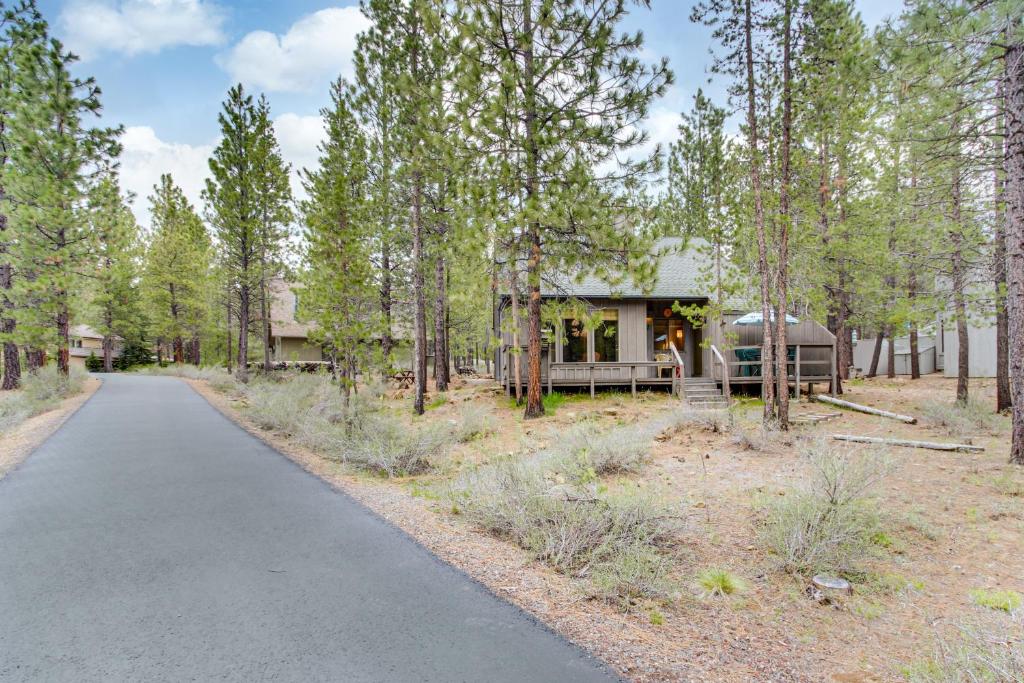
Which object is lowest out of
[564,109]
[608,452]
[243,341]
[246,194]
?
[608,452]

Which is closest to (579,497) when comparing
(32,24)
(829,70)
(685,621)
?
(685,621)

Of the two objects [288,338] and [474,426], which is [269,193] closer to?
[474,426]

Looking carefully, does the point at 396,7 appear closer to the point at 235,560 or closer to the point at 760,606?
the point at 235,560

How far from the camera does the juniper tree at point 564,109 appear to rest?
999 centimetres

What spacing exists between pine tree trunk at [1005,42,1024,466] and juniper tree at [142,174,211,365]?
106 feet

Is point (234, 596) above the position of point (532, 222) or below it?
below

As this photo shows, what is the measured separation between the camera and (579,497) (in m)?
5.01

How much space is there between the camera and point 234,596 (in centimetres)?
335

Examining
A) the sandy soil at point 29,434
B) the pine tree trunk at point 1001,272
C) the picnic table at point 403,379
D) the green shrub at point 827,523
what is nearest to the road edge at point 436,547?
the green shrub at point 827,523

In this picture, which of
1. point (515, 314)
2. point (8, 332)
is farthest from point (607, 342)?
point (8, 332)

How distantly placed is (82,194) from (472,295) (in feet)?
36.3

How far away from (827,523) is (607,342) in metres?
11.6

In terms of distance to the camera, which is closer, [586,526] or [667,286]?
[586,526]

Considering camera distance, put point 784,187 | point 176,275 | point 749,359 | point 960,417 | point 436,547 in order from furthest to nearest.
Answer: point 176,275, point 749,359, point 960,417, point 784,187, point 436,547
